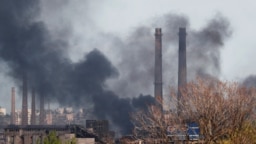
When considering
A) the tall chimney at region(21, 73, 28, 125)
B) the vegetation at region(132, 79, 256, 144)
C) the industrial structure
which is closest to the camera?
the vegetation at region(132, 79, 256, 144)

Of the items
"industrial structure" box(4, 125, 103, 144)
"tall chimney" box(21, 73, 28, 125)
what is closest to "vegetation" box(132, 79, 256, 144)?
"industrial structure" box(4, 125, 103, 144)

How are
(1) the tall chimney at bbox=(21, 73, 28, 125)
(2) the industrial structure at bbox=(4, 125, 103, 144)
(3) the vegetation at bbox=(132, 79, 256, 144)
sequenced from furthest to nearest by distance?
(1) the tall chimney at bbox=(21, 73, 28, 125) → (2) the industrial structure at bbox=(4, 125, 103, 144) → (3) the vegetation at bbox=(132, 79, 256, 144)

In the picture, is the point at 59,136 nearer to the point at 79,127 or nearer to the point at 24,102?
the point at 79,127

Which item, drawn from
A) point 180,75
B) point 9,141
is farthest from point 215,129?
point 180,75

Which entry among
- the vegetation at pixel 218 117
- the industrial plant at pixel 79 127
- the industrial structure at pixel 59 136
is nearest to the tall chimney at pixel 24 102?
the industrial plant at pixel 79 127

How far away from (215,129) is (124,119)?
100823mm

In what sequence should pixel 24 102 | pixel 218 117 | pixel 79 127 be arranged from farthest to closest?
1. pixel 24 102
2. pixel 79 127
3. pixel 218 117

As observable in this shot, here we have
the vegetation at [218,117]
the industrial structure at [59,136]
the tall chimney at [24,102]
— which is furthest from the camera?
the tall chimney at [24,102]

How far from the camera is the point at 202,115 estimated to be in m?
36.8

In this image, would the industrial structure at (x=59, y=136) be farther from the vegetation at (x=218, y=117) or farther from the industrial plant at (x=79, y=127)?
the vegetation at (x=218, y=117)

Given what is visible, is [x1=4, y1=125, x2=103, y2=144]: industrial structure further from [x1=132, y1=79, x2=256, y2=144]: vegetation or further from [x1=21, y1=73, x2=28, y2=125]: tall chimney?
[x1=21, y1=73, x2=28, y2=125]: tall chimney

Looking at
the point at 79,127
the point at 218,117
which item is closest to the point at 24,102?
the point at 79,127

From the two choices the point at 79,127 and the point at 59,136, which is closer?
the point at 59,136

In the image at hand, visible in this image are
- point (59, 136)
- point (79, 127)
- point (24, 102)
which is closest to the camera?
point (59, 136)
